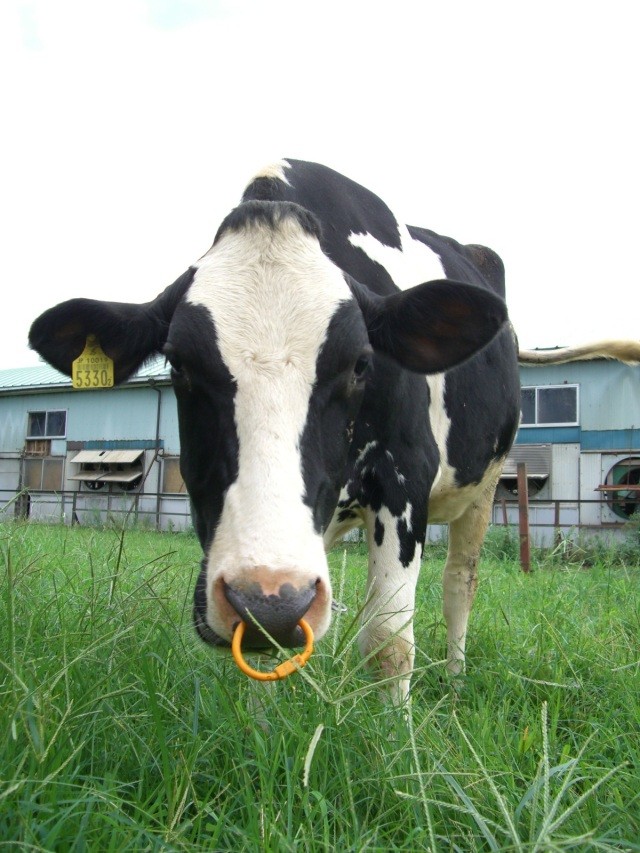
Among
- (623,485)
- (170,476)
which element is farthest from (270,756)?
(170,476)

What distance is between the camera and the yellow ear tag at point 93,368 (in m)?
3.21

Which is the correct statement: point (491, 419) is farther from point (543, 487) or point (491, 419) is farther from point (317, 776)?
point (543, 487)

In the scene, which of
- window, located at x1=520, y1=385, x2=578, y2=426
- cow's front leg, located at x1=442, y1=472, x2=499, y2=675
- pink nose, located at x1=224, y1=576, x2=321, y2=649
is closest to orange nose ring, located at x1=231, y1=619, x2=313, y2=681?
pink nose, located at x1=224, y1=576, x2=321, y2=649

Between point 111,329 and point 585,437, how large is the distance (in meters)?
18.3

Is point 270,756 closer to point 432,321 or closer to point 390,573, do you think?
point 390,573

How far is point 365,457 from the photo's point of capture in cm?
339

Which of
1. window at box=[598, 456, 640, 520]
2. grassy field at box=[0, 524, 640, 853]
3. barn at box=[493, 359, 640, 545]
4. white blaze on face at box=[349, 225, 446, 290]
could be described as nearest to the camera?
grassy field at box=[0, 524, 640, 853]

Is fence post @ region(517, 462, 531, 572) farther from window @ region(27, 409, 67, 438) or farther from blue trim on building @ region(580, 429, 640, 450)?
window @ region(27, 409, 67, 438)

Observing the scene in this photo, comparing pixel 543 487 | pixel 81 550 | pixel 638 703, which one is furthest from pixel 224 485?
pixel 543 487

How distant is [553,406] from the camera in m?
20.5

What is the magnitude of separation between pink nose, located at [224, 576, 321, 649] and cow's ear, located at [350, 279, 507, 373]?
1454 millimetres

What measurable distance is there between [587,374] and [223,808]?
64.5 ft

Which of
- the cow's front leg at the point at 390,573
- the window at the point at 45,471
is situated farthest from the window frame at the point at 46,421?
the cow's front leg at the point at 390,573

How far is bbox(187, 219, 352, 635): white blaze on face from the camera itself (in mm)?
2035
